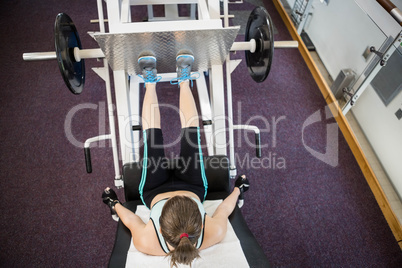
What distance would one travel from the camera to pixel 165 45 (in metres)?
1.33

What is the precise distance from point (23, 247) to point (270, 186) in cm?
180

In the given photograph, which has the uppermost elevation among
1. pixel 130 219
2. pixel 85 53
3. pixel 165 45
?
pixel 165 45

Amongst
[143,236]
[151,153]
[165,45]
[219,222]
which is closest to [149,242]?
[143,236]

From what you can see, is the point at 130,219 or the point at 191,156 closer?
the point at 130,219

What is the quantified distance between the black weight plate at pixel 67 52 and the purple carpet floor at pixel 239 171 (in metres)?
0.81

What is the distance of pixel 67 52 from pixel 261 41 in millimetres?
1064

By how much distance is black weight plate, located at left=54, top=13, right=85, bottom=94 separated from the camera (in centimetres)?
127

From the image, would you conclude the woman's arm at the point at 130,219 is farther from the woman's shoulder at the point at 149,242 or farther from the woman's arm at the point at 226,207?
the woman's arm at the point at 226,207

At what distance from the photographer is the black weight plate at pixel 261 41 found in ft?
4.58

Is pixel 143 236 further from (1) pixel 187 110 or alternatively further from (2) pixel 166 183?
(1) pixel 187 110

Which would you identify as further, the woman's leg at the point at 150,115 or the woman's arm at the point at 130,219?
the woman's leg at the point at 150,115

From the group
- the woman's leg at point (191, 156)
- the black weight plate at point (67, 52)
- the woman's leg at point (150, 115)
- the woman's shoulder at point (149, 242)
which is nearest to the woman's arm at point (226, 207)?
the woman's leg at point (191, 156)

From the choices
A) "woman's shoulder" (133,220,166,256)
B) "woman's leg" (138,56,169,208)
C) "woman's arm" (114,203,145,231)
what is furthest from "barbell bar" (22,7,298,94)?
"woman's shoulder" (133,220,166,256)

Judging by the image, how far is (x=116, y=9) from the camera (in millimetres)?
1562
